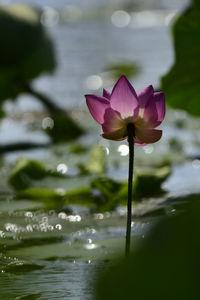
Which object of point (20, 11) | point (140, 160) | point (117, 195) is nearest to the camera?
point (117, 195)

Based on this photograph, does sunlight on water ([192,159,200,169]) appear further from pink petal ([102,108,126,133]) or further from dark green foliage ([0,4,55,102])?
pink petal ([102,108,126,133])

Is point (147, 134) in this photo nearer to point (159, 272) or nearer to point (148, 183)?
point (159, 272)

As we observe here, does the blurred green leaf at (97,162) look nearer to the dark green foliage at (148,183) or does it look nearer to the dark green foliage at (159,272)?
the dark green foliage at (148,183)

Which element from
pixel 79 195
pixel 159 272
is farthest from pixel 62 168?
pixel 159 272

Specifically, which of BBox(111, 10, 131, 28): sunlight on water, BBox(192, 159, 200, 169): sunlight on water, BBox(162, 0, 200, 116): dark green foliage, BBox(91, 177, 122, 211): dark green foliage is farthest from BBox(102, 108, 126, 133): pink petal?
BBox(111, 10, 131, 28): sunlight on water

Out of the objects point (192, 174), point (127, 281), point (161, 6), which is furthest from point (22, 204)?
point (161, 6)

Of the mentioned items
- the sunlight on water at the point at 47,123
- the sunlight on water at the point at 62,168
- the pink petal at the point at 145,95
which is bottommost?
the pink petal at the point at 145,95

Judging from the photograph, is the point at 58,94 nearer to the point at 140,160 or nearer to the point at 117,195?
the point at 140,160

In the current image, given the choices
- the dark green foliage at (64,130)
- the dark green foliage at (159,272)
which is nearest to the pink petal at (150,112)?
the dark green foliage at (159,272)
